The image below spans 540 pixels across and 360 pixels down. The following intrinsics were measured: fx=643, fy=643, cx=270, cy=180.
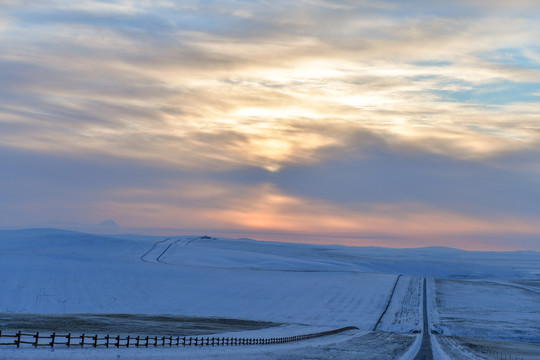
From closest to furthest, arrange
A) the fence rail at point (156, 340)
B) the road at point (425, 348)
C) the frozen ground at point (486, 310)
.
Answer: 1. the fence rail at point (156, 340)
2. the road at point (425, 348)
3. the frozen ground at point (486, 310)

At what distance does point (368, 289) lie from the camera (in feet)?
344

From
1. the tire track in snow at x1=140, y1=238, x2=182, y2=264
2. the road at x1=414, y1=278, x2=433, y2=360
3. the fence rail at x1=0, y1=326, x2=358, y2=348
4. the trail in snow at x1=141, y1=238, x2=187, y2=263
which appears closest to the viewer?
the fence rail at x1=0, y1=326, x2=358, y2=348

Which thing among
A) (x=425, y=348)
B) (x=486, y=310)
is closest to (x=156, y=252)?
(x=486, y=310)

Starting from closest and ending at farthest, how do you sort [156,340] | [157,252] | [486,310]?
[156,340] → [486,310] → [157,252]

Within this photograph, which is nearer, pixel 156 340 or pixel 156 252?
pixel 156 340

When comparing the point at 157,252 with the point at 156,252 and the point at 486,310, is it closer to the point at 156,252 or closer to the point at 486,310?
the point at 156,252

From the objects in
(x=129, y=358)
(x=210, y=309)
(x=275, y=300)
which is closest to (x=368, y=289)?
(x=275, y=300)

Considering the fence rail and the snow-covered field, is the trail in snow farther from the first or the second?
the fence rail

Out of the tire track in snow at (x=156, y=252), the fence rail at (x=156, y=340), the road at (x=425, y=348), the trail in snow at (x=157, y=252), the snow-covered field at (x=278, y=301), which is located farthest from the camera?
the trail in snow at (x=157, y=252)

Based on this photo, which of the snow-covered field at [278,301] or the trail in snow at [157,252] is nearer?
the snow-covered field at [278,301]

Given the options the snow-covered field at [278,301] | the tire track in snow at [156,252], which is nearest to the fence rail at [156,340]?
the snow-covered field at [278,301]

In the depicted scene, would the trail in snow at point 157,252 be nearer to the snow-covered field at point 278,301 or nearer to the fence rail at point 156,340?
the snow-covered field at point 278,301

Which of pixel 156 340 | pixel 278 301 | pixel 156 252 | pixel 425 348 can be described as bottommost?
pixel 278 301

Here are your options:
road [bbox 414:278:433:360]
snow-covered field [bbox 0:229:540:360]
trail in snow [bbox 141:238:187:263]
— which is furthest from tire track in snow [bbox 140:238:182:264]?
road [bbox 414:278:433:360]
